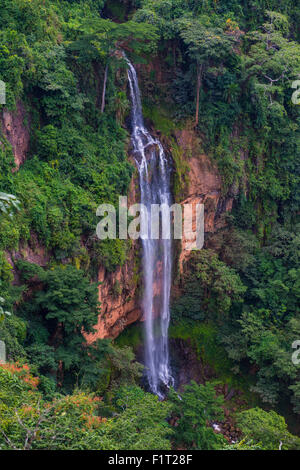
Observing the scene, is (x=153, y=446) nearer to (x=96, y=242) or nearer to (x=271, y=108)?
(x=96, y=242)

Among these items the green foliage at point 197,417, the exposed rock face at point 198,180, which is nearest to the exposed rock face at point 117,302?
the exposed rock face at point 198,180

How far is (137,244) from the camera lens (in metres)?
15.0

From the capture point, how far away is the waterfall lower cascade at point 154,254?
15344mm

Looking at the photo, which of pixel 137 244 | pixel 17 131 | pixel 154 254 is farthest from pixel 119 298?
pixel 17 131

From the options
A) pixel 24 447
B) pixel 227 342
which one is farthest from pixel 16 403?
pixel 227 342

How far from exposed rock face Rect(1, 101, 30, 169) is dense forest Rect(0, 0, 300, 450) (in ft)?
0.18

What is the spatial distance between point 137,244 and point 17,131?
17.2ft

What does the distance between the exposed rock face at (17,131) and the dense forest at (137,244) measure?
0.06m

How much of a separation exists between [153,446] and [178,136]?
1122 cm

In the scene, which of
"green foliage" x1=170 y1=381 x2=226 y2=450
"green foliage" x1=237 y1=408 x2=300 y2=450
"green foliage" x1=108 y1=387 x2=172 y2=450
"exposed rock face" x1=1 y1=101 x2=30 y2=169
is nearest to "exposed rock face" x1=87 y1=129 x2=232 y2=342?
"green foliage" x1=108 y1=387 x2=172 y2=450

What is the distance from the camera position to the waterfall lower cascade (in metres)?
15.3

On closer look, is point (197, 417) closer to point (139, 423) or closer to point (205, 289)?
point (139, 423)

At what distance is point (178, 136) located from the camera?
54.4 ft

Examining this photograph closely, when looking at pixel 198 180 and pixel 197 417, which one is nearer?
pixel 197 417
